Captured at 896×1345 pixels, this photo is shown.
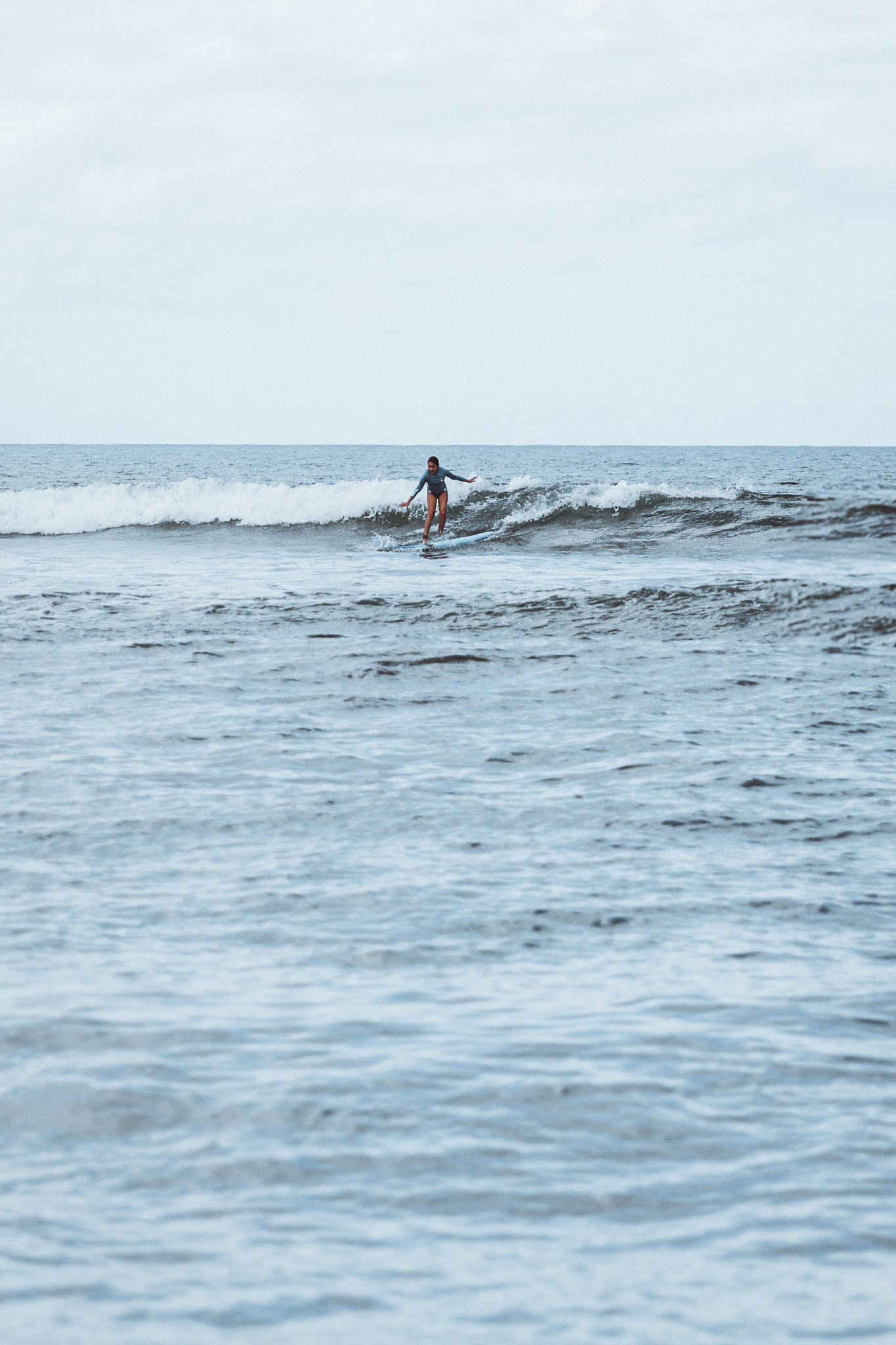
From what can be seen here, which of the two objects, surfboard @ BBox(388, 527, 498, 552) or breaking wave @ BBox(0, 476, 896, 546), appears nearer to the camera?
surfboard @ BBox(388, 527, 498, 552)

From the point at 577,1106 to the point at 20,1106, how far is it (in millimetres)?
1617

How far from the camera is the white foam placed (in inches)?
1221

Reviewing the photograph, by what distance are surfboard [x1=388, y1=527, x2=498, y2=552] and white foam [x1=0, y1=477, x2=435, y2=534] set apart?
5.31 meters

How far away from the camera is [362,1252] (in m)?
2.80

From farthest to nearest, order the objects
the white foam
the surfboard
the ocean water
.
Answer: the white foam → the surfboard → the ocean water

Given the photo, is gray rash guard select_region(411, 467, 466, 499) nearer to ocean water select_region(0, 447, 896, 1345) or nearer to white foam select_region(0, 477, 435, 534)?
white foam select_region(0, 477, 435, 534)

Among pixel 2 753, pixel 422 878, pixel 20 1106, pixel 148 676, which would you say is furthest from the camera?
pixel 148 676

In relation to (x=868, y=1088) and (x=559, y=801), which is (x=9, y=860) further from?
(x=868, y=1088)

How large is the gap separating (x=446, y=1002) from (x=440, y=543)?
20.6m

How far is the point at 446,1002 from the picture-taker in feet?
13.8

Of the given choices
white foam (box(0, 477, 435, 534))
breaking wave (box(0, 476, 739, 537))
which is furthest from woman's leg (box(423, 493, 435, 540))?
white foam (box(0, 477, 435, 534))

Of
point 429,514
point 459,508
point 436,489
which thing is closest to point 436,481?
point 436,489

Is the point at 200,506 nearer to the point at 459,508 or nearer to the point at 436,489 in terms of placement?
the point at 459,508

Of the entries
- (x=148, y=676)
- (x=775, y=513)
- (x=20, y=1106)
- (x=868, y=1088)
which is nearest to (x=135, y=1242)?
(x=20, y=1106)
